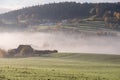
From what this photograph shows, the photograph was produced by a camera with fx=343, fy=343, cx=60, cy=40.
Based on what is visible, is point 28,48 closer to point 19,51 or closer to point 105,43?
point 19,51

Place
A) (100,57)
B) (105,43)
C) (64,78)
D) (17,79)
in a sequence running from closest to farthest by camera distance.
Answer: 1. (17,79)
2. (64,78)
3. (100,57)
4. (105,43)

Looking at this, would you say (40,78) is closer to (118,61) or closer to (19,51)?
(118,61)

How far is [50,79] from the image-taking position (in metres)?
33.5

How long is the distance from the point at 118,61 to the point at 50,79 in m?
40.8

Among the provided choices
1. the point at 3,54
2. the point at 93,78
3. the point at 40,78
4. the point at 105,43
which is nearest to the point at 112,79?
the point at 93,78

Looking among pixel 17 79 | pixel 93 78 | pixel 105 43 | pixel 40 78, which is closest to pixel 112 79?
pixel 93 78

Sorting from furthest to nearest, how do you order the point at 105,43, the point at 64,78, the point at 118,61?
the point at 105,43 → the point at 118,61 → the point at 64,78

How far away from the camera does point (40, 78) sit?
33969 mm

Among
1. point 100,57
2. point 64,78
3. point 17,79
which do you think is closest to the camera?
point 17,79

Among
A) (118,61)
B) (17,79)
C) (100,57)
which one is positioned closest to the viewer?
(17,79)

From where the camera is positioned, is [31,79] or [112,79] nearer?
[31,79]

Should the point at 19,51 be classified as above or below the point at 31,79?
above

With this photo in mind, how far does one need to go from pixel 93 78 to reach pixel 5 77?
9089 millimetres

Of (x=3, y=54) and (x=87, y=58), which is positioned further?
(x=3, y=54)
